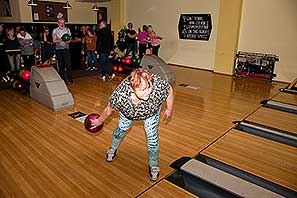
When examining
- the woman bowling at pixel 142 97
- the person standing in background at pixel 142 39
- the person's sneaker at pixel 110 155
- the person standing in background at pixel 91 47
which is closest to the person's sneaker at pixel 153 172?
the woman bowling at pixel 142 97

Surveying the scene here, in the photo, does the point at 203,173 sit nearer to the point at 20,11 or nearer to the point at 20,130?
the point at 20,130

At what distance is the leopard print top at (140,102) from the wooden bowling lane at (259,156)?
3.88 ft

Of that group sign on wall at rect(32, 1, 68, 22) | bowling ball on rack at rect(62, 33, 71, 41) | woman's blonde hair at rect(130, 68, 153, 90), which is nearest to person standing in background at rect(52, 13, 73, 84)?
bowling ball on rack at rect(62, 33, 71, 41)

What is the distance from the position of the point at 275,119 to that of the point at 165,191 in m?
2.57

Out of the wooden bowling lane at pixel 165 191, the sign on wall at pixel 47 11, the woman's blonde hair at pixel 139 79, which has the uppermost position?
the sign on wall at pixel 47 11

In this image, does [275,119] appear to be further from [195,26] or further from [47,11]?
[47,11]

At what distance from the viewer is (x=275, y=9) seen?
20.8 ft

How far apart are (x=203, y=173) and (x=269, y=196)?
57 centimetres

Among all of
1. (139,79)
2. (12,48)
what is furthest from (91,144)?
(12,48)

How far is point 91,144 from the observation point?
Answer: 3.01m

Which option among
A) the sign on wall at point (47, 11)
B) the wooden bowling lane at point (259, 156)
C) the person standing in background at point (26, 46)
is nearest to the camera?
the wooden bowling lane at point (259, 156)

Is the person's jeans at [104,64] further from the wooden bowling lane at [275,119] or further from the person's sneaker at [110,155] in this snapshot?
the person's sneaker at [110,155]

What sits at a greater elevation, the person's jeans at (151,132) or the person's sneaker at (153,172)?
the person's jeans at (151,132)

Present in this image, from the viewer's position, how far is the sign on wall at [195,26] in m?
7.76
